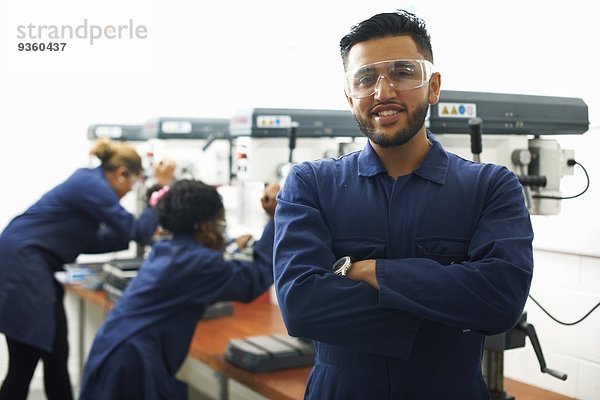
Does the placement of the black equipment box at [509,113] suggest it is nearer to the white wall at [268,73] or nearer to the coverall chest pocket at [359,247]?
the white wall at [268,73]

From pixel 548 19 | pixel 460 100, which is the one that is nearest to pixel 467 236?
pixel 460 100

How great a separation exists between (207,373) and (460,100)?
8.13ft

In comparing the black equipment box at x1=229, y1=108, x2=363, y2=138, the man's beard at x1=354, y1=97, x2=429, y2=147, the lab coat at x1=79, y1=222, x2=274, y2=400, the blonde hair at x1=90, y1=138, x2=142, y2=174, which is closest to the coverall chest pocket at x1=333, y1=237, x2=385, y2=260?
the man's beard at x1=354, y1=97, x2=429, y2=147

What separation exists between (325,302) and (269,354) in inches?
41.0

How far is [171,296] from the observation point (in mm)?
2619

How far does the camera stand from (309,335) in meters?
1.57

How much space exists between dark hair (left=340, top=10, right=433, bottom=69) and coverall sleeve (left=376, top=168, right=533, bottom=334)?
46 cm

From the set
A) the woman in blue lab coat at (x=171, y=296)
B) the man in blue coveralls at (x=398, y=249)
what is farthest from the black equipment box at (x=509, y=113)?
the woman in blue lab coat at (x=171, y=296)

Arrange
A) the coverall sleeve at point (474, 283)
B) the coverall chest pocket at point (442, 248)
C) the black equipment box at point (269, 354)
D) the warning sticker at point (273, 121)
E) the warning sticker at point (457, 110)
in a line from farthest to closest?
the warning sticker at point (273, 121) < the black equipment box at point (269, 354) < the warning sticker at point (457, 110) < the coverall chest pocket at point (442, 248) < the coverall sleeve at point (474, 283)

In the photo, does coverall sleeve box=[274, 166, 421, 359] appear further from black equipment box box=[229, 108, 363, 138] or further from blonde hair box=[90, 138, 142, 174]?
blonde hair box=[90, 138, 142, 174]

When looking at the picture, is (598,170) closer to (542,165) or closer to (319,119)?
(542,165)

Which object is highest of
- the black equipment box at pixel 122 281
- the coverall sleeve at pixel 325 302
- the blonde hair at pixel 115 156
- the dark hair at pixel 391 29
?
the dark hair at pixel 391 29

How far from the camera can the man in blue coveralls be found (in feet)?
4.94

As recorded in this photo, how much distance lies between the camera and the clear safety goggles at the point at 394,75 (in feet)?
5.28
